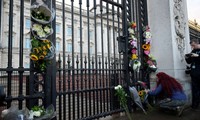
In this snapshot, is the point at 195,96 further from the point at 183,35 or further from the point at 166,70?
the point at 183,35

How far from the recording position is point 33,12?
275 centimetres

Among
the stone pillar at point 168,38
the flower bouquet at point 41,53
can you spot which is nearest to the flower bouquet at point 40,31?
the flower bouquet at point 41,53

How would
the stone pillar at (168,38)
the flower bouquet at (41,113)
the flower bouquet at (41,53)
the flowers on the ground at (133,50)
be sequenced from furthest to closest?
the stone pillar at (168,38) → the flowers on the ground at (133,50) → the flower bouquet at (41,53) → the flower bouquet at (41,113)

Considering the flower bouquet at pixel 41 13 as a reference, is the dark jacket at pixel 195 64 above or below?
below

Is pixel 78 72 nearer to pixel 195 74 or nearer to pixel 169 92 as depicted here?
Result: pixel 169 92

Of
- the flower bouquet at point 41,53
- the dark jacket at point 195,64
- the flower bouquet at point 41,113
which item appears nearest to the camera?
the flower bouquet at point 41,113

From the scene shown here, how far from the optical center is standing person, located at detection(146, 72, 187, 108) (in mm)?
4117

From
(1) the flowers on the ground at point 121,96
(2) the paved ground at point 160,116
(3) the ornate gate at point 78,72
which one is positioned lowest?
(2) the paved ground at point 160,116

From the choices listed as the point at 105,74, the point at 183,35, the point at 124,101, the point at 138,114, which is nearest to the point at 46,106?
the point at 105,74

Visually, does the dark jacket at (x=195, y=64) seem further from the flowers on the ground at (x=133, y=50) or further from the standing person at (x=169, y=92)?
the flowers on the ground at (x=133, y=50)

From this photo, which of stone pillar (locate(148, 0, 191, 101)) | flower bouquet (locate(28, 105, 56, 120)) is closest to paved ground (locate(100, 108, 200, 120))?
stone pillar (locate(148, 0, 191, 101))

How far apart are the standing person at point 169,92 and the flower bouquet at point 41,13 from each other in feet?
9.05

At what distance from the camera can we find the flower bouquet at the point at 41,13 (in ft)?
8.87

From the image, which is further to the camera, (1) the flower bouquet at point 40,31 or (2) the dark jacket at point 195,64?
(2) the dark jacket at point 195,64
